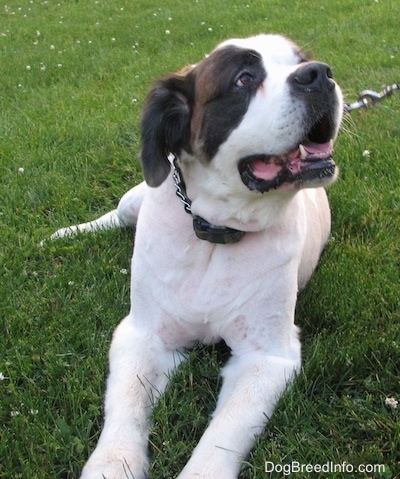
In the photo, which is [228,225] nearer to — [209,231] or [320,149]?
[209,231]

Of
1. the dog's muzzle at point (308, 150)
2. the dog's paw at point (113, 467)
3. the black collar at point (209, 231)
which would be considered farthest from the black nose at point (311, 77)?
the dog's paw at point (113, 467)

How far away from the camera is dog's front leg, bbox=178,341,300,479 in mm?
2056

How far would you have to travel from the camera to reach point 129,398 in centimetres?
235

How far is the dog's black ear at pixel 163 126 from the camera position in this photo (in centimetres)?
248

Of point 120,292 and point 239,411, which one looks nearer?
point 239,411

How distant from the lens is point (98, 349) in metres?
2.69

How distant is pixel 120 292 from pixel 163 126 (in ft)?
3.04

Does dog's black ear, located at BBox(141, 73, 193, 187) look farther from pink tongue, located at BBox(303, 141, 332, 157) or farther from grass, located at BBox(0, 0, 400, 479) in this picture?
grass, located at BBox(0, 0, 400, 479)

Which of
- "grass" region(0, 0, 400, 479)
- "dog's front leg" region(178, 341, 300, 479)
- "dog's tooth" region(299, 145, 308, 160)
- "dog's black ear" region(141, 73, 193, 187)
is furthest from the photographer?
"dog's black ear" region(141, 73, 193, 187)

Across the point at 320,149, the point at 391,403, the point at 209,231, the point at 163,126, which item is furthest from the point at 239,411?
the point at 163,126

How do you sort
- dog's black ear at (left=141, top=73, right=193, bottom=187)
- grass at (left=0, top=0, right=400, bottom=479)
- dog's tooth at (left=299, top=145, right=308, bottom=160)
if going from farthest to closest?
dog's black ear at (left=141, top=73, right=193, bottom=187)
dog's tooth at (left=299, top=145, right=308, bottom=160)
grass at (left=0, top=0, right=400, bottom=479)

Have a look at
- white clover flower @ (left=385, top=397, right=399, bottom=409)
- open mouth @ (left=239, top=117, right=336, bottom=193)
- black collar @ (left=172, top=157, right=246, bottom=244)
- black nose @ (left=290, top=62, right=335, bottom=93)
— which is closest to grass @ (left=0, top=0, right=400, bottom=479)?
white clover flower @ (left=385, top=397, right=399, bottom=409)

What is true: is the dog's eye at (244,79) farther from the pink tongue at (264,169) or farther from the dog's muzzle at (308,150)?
the pink tongue at (264,169)

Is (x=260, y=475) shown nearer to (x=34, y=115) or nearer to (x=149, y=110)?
(x=149, y=110)
